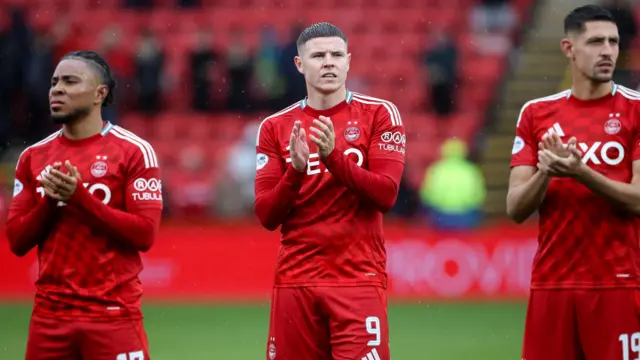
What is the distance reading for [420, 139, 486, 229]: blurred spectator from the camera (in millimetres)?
16391

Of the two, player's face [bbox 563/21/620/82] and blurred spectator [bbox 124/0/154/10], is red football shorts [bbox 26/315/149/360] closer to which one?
player's face [bbox 563/21/620/82]

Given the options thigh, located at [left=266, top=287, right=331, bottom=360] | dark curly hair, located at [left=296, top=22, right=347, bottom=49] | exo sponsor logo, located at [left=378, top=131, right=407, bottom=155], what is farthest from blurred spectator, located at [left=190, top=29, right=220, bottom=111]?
thigh, located at [left=266, top=287, right=331, bottom=360]

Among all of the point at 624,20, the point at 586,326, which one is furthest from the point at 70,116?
the point at 624,20

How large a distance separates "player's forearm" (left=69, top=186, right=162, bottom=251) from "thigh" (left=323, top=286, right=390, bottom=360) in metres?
0.96

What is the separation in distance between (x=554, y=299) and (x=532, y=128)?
36.3 inches

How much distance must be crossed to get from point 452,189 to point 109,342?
11340mm

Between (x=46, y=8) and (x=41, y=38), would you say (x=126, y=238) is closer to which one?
(x=41, y=38)

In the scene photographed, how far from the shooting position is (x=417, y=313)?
45.7 ft

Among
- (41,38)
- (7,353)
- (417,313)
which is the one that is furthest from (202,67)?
(7,353)

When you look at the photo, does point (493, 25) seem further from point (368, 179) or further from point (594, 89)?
point (368, 179)

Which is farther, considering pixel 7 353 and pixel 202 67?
pixel 202 67

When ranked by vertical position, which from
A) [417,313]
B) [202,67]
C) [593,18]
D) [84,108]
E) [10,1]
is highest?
[10,1]

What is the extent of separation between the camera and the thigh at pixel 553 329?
19.2ft

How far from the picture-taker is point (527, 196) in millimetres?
5918
